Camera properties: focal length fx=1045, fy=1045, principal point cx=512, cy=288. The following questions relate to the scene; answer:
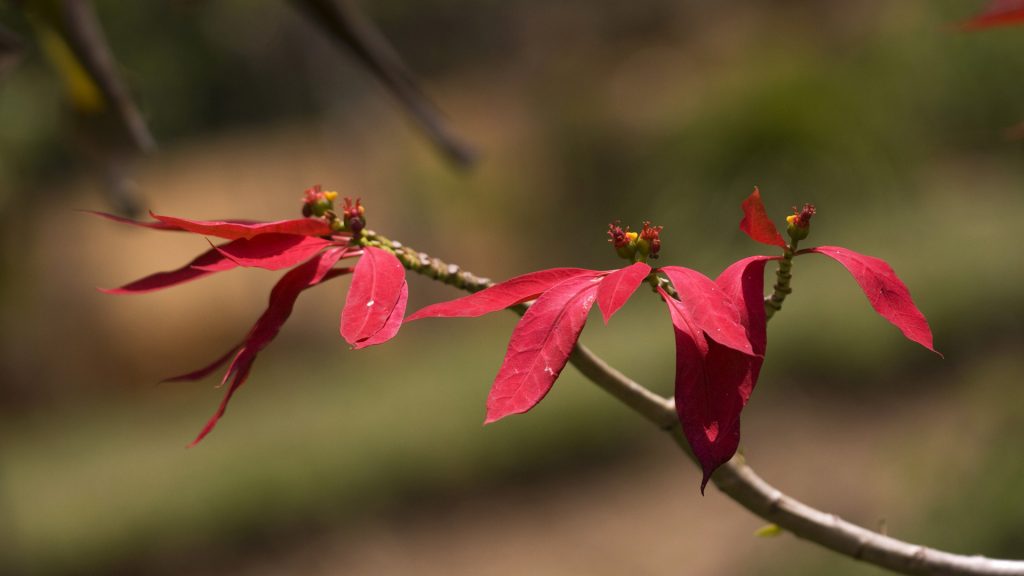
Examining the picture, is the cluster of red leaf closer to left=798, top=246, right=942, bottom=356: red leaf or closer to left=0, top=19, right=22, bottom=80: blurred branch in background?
left=798, top=246, right=942, bottom=356: red leaf

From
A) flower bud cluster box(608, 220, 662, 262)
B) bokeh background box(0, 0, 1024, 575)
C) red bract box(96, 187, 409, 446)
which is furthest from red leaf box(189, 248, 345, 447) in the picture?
bokeh background box(0, 0, 1024, 575)

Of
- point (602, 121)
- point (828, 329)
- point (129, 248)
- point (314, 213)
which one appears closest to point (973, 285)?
point (828, 329)

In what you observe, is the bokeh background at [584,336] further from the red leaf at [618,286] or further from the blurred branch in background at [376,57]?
the red leaf at [618,286]

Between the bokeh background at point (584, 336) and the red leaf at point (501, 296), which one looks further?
the bokeh background at point (584, 336)

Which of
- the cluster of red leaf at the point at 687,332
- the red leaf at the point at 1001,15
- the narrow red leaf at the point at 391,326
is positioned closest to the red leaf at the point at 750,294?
the cluster of red leaf at the point at 687,332

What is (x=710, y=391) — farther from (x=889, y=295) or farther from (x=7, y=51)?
(x=7, y=51)

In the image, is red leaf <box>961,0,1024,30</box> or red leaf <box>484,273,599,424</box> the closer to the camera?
red leaf <box>484,273,599,424</box>
